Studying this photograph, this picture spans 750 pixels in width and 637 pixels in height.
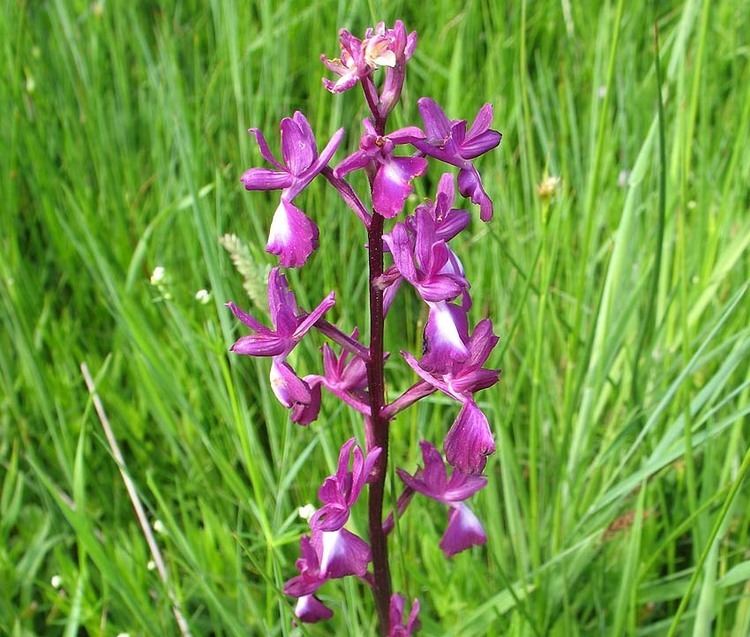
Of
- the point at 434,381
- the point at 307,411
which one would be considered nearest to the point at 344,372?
the point at 307,411

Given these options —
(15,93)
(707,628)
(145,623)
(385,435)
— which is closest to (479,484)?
(385,435)

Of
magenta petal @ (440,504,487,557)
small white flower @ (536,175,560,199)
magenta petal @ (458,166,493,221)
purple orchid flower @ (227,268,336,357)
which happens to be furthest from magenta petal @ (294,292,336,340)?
small white flower @ (536,175,560,199)

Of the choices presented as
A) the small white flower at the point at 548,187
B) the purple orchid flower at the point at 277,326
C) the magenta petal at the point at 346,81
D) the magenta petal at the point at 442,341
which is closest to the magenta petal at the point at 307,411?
the purple orchid flower at the point at 277,326

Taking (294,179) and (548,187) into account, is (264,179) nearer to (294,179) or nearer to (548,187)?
(294,179)

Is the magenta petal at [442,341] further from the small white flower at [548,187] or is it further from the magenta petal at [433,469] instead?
the small white flower at [548,187]

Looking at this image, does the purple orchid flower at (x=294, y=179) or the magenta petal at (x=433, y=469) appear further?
the magenta petal at (x=433, y=469)
